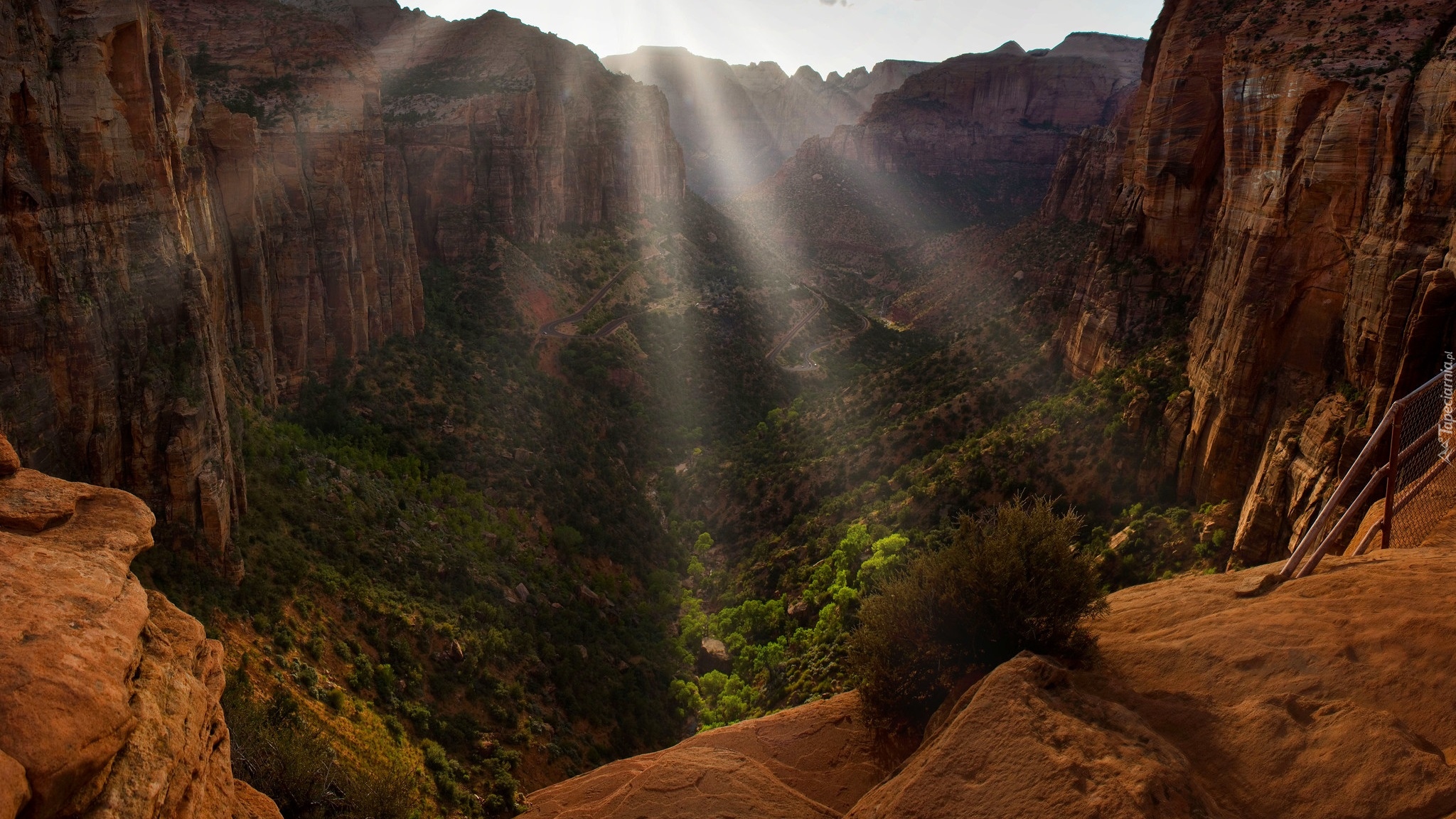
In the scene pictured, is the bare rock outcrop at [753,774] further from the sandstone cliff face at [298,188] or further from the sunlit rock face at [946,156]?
the sunlit rock face at [946,156]

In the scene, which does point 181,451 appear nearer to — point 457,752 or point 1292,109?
point 457,752

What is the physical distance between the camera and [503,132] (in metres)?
74.6

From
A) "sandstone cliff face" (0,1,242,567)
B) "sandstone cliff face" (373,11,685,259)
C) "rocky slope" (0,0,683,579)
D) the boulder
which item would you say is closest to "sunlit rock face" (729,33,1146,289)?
"sandstone cliff face" (373,11,685,259)

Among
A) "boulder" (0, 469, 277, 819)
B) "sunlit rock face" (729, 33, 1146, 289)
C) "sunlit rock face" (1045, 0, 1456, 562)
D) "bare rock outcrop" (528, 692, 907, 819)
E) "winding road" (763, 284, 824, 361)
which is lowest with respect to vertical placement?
"bare rock outcrop" (528, 692, 907, 819)

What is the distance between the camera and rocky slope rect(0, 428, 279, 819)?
8.47m

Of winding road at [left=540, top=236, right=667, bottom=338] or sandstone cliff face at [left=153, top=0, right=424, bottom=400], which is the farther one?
winding road at [left=540, top=236, right=667, bottom=338]

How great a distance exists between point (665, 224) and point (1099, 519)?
74992 millimetres

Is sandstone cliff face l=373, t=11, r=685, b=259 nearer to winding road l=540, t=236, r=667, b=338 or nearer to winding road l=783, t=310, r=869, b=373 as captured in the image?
winding road l=540, t=236, r=667, b=338

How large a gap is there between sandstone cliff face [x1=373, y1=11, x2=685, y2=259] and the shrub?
61.1 meters

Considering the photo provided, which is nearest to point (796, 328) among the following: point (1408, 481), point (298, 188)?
point (298, 188)

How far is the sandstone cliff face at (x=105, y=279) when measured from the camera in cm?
2114

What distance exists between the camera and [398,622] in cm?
3209

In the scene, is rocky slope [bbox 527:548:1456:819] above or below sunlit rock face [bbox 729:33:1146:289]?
below

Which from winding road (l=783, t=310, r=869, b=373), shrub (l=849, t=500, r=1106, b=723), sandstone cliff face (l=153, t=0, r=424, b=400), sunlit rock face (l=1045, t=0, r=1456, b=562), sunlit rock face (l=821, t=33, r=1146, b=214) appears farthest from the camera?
sunlit rock face (l=821, t=33, r=1146, b=214)
